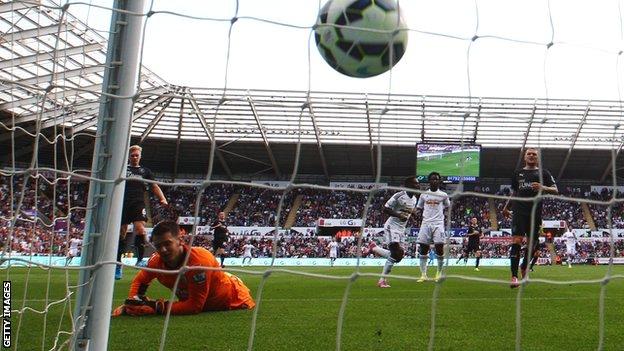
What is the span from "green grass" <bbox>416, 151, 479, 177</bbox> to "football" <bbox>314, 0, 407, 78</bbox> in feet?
70.4

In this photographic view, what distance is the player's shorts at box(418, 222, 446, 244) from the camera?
761 cm

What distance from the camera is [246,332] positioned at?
339 cm

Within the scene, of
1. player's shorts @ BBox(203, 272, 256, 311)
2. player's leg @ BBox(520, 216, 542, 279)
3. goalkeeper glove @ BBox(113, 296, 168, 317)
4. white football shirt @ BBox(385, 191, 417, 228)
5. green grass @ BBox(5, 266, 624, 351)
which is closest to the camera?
player's leg @ BBox(520, 216, 542, 279)

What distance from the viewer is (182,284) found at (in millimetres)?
3955

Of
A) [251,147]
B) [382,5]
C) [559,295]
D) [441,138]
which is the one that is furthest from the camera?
[251,147]

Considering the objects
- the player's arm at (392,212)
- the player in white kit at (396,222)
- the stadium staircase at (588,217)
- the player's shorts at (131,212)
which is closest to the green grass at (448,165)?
the stadium staircase at (588,217)

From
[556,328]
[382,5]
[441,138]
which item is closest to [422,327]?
[556,328]

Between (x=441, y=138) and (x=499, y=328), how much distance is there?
79.1 ft

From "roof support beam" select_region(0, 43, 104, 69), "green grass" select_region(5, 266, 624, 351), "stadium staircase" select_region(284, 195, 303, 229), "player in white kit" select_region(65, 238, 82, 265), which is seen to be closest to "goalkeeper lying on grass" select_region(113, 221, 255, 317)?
"green grass" select_region(5, 266, 624, 351)

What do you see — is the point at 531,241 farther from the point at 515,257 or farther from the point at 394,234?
the point at 394,234

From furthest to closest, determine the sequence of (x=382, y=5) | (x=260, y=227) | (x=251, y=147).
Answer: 1. (x=251, y=147)
2. (x=260, y=227)
3. (x=382, y=5)

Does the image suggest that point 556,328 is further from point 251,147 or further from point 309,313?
point 251,147

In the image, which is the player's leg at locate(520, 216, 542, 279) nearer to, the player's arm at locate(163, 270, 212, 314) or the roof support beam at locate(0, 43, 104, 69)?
the player's arm at locate(163, 270, 212, 314)

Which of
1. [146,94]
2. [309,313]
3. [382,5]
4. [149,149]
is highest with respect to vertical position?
[149,149]
